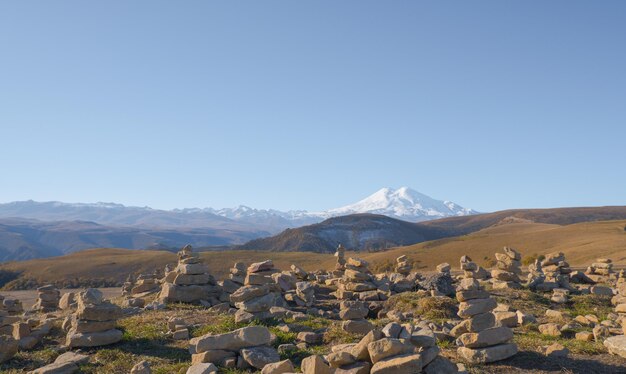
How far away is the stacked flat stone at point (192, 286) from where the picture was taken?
64.0ft

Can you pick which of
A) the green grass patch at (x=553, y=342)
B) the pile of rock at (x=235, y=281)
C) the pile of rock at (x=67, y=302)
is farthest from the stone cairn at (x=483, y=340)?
the pile of rock at (x=67, y=302)

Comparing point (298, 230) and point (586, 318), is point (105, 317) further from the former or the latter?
point (298, 230)

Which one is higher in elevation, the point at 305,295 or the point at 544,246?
the point at 544,246

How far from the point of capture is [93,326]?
1323 centimetres

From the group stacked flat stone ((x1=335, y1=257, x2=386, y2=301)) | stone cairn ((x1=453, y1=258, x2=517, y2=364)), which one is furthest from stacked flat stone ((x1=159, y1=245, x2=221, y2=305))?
stone cairn ((x1=453, y1=258, x2=517, y2=364))

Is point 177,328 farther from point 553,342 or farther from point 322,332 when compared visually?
point 553,342

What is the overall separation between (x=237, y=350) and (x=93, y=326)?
4.58 m

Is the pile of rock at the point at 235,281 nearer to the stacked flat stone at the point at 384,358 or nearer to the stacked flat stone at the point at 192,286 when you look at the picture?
the stacked flat stone at the point at 192,286

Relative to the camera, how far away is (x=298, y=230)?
116688 mm

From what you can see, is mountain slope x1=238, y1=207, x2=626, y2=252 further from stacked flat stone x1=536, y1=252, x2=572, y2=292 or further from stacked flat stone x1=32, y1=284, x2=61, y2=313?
stacked flat stone x1=32, y1=284, x2=61, y2=313

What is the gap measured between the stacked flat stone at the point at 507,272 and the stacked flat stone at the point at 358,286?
5.93m

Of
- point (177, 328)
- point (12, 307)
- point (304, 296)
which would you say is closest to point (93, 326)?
point (177, 328)

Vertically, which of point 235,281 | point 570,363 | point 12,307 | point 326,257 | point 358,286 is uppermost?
point 235,281

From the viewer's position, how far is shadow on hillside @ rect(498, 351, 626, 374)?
1077 centimetres
